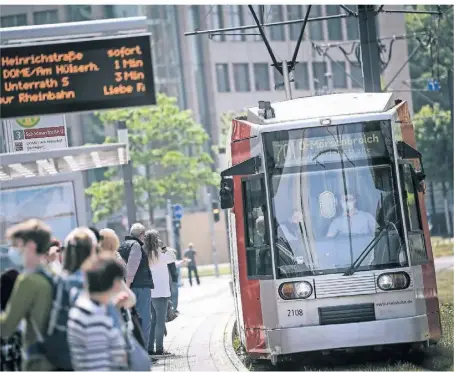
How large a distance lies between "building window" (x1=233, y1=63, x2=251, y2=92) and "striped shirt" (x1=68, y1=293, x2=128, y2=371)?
67358mm

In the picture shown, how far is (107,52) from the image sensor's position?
37.4 feet

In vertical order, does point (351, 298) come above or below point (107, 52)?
below

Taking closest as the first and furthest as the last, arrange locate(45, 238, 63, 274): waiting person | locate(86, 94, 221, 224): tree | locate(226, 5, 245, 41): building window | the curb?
locate(45, 238, 63, 274): waiting person
the curb
locate(86, 94, 221, 224): tree
locate(226, 5, 245, 41): building window

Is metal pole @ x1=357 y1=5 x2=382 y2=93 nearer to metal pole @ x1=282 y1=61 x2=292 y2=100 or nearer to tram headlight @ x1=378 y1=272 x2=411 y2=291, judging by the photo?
metal pole @ x1=282 y1=61 x2=292 y2=100

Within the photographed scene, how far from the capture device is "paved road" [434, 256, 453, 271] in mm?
40000

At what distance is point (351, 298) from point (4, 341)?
18.1ft

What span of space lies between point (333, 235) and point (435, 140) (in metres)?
55.2

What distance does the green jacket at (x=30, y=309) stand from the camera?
28.5 ft

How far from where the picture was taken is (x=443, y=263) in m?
44.0

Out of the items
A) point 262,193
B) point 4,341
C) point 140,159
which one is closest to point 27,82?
point 4,341

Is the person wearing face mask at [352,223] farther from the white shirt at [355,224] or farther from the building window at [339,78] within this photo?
the building window at [339,78]

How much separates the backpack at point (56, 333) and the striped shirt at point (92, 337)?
330mm

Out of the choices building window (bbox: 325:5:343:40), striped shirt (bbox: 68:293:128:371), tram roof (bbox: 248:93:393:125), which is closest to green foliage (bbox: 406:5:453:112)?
building window (bbox: 325:5:343:40)

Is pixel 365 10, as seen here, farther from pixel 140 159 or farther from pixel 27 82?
pixel 140 159
